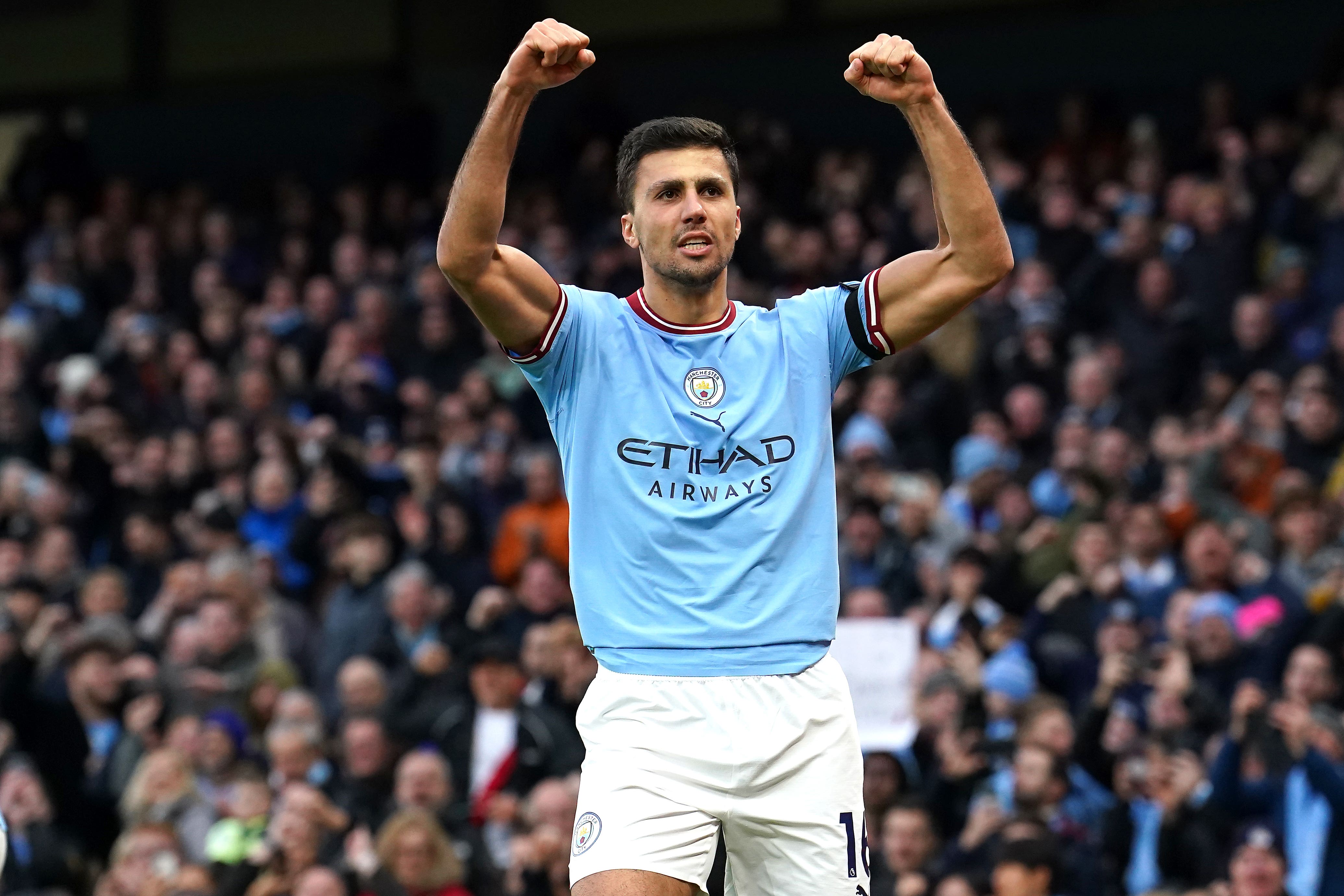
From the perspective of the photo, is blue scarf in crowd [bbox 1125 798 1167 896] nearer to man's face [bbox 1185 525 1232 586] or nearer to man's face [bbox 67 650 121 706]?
man's face [bbox 1185 525 1232 586]

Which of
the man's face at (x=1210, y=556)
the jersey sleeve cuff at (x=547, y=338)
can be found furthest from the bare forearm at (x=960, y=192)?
the man's face at (x=1210, y=556)

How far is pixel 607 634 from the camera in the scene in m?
4.54

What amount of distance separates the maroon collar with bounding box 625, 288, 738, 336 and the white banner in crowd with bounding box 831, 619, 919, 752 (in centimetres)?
460

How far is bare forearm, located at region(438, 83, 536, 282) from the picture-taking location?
4453 mm

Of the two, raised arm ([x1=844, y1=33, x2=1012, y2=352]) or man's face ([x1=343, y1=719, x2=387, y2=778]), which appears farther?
man's face ([x1=343, y1=719, x2=387, y2=778])

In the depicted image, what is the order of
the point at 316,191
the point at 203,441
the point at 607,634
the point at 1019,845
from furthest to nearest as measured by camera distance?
the point at 316,191 < the point at 203,441 < the point at 1019,845 < the point at 607,634

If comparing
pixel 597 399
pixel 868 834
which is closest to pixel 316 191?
pixel 868 834

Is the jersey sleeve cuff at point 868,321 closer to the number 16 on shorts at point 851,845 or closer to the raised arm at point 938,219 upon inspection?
the raised arm at point 938,219

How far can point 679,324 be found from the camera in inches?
186

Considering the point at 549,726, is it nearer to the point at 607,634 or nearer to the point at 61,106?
the point at 607,634

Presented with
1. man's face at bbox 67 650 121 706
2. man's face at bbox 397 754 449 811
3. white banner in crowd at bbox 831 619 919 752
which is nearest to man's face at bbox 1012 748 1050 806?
white banner in crowd at bbox 831 619 919 752

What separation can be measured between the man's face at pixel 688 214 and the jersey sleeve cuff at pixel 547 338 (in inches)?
8.6

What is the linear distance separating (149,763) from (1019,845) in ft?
14.3

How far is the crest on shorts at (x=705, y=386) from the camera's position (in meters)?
4.60
